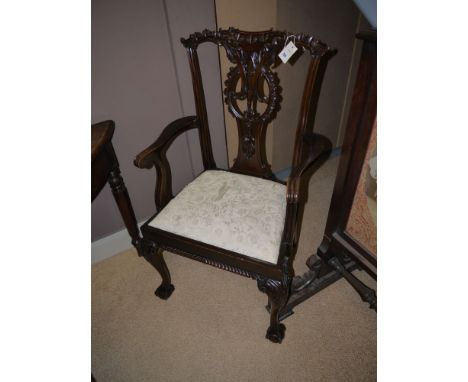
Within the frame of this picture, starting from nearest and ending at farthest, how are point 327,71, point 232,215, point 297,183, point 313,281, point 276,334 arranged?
point 297,183
point 232,215
point 276,334
point 313,281
point 327,71

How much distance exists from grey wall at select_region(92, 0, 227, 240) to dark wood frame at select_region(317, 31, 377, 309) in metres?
0.85

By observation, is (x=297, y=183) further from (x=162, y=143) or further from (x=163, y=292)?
(x=163, y=292)

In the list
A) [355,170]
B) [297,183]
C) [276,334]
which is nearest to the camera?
[297,183]

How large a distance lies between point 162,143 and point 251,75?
491 millimetres

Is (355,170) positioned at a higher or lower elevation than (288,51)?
lower

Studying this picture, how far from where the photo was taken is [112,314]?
154cm

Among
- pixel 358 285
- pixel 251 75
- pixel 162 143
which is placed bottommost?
pixel 358 285

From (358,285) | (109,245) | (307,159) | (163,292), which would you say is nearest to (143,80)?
(307,159)

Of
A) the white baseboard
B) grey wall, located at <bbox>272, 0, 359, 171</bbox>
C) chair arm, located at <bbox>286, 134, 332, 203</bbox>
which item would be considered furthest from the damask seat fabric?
grey wall, located at <bbox>272, 0, 359, 171</bbox>

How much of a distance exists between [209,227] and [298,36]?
0.82 m

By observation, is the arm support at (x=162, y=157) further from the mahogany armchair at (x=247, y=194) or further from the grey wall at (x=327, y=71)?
the grey wall at (x=327, y=71)

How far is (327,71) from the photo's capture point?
6.91ft

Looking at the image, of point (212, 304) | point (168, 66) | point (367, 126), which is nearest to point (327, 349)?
point (212, 304)
